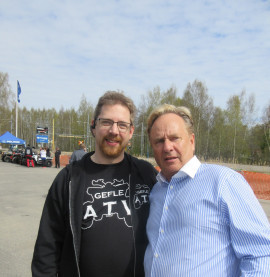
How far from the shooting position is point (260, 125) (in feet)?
108

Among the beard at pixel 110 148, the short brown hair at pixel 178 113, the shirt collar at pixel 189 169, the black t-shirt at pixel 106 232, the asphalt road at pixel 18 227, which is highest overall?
the short brown hair at pixel 178 113

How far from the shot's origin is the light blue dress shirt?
4.06 feet

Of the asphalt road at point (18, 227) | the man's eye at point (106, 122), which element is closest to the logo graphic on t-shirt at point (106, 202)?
the man's eye at point (106, 122)

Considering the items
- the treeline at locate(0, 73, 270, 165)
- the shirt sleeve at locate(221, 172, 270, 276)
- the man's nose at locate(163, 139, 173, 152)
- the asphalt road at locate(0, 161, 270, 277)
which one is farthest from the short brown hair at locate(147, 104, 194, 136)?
the treeline at locate(0, 73, 270, 165)

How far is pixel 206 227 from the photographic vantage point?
134 cm

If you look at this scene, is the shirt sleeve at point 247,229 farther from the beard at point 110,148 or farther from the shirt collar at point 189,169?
the beard at point 110,148

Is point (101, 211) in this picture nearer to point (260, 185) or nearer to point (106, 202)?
point (106, 202)

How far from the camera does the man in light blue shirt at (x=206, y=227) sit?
1.24m

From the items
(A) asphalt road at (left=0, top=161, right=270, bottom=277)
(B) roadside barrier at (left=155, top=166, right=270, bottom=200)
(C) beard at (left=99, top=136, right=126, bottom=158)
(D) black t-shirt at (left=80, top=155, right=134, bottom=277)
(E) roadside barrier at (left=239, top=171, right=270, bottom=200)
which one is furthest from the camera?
(E) roadside barrier at (left=239, top=171, right=270, bottom=200)

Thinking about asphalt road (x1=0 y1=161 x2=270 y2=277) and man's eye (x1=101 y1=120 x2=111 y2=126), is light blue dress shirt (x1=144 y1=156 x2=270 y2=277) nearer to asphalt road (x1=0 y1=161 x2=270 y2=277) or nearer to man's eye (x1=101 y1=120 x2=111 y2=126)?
man's eye (x1=101 y1=120 x2=111 y2=126)

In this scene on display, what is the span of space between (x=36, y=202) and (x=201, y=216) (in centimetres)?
680

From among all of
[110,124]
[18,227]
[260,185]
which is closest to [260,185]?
[260,185]

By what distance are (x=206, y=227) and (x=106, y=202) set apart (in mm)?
698

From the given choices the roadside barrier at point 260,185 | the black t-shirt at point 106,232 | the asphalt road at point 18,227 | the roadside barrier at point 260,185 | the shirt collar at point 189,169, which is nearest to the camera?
the shirt collar at point 189,169
